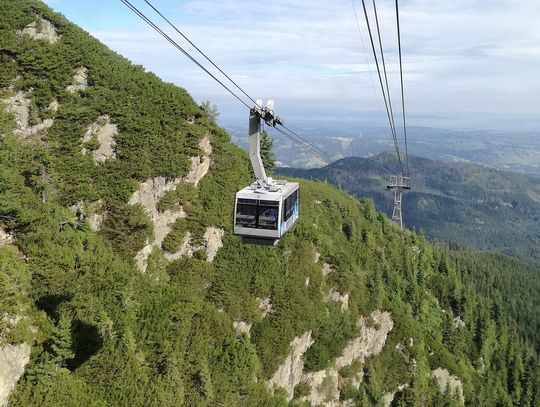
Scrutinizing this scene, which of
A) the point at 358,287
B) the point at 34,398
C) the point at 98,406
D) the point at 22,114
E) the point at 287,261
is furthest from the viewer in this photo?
the point at 358,287

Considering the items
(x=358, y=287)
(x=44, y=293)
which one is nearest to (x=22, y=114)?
(x=44, y=293)

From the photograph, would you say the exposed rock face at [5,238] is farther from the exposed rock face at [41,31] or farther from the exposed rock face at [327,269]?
the exposed rock face at [327,269]

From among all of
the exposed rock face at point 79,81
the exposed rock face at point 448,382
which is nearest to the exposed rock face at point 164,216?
the exposed rock face at point 79,81

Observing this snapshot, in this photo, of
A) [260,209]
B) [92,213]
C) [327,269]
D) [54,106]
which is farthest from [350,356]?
[54,106]

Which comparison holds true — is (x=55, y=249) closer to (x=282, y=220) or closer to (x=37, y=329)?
(x=37, y=329)

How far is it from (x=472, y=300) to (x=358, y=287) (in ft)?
250

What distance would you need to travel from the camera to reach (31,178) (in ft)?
163

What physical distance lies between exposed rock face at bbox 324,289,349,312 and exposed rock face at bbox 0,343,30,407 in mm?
48546

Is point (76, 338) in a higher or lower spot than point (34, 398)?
higher

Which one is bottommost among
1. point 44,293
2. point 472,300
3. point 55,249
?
point 472,300

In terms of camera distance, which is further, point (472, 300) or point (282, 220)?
point (472, 300)

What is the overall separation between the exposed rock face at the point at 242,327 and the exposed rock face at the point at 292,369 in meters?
7.17

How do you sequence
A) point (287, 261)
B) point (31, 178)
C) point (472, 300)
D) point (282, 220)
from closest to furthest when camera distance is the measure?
point (282, 220) → point (31, 178) → point (287, 261) → point (472, 300)

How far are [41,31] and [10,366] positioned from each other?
159ft
